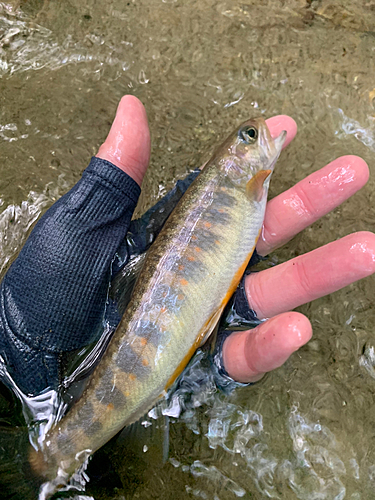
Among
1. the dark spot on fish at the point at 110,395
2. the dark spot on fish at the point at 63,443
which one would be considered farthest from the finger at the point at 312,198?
the dark spot on fish at the point at 63,443

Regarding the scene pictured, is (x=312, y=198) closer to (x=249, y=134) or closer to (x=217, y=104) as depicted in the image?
(x=249, y=134)

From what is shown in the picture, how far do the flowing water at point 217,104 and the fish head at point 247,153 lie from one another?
0.60 meters

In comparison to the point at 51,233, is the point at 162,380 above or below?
below

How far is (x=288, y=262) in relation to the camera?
216 cm

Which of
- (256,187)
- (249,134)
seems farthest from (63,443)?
(249,134)

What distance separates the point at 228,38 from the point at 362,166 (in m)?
1.67

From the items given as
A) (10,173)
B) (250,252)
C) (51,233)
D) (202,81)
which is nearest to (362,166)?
(250,252)

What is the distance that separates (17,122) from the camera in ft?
9.99

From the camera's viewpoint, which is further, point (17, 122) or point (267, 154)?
point (17, 122)

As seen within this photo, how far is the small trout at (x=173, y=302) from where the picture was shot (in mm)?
1911

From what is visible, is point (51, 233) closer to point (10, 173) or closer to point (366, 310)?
point (10, 173)

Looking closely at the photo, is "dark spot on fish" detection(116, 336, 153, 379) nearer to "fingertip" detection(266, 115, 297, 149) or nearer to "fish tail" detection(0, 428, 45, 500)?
"fish tail" detection(0, 428, 45, 500)

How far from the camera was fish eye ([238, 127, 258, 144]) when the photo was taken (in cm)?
232

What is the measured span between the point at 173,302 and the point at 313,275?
735mm
